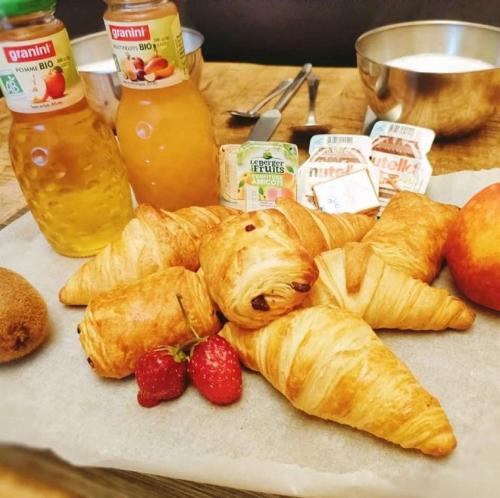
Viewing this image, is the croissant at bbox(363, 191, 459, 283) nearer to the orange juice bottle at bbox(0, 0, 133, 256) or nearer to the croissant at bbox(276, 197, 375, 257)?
the croissant at bbox(276, 197, 375, 257)

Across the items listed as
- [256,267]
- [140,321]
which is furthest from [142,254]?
[256,267]

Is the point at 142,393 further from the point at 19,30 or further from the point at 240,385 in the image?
the point at 19,30

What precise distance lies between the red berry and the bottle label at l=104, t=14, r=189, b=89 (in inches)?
19.9

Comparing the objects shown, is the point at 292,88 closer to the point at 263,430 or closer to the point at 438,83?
the point at 438,83

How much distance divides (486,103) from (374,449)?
3.26 feet

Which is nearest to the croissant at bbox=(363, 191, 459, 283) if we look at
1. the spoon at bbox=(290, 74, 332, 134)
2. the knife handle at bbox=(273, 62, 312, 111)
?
the spoon at bbox=(290, 74, 332, 134)

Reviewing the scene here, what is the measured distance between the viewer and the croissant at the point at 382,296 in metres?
0.86

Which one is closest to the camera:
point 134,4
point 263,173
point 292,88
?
point 134,4

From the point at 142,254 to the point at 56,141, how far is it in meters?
0.29

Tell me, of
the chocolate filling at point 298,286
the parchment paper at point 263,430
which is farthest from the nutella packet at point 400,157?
the chocolate filling at point 298,286

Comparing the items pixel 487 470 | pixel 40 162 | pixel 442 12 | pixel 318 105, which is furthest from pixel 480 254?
pixel 442 12

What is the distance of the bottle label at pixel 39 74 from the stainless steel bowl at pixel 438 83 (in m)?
0.78

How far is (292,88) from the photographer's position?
5.71 ft

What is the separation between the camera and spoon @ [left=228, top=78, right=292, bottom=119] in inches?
64.1
